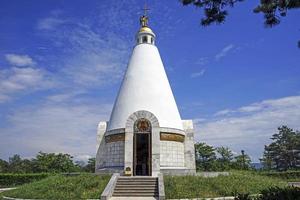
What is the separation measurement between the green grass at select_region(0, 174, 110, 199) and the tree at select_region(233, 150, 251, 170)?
18874 mm

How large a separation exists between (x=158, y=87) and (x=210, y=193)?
7.49 metres

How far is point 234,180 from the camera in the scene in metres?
13.1

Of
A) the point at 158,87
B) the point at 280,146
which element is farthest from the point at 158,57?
the point at 280,146

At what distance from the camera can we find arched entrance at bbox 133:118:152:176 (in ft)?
52.2

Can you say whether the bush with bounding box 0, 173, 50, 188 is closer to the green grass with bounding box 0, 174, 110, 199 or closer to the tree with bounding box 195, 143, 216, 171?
the green grass with bounding box 0, 174, 110, 199

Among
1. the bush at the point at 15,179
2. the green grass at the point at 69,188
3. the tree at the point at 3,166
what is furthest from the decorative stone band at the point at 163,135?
the tree at the point at 3,166

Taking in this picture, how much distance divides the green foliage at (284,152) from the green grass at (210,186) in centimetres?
2986

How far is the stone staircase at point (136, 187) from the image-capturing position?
11988mm

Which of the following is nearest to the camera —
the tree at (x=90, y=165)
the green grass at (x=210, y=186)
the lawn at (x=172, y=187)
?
the green grass at (x=210, y=186)

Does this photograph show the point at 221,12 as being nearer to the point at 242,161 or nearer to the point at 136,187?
the point at 136,187

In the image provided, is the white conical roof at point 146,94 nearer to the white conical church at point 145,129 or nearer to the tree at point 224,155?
the white conical church at point 145,129

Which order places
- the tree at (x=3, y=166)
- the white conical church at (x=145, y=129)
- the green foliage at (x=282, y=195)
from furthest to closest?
the tree at (x=3, y=166), the white conical church at (x=145, y=129), the green foliage at (x=282, y=195)

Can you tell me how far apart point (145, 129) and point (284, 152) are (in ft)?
101

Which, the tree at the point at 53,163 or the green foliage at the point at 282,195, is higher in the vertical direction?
the tree at the point at 53,163
